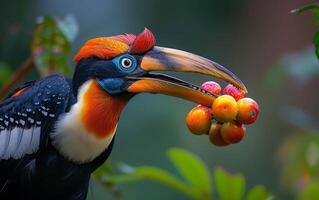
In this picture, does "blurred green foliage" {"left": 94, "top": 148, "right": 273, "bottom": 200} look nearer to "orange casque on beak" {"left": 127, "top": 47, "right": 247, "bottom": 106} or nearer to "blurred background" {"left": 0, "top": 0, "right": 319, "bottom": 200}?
"orange casque on beak" {"left": 127, "top": 47, "right": 247, "bottom": 106}

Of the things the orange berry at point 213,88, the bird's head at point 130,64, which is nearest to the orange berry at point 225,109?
the orange berry at point 213,88

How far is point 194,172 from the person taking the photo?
3.76 metres

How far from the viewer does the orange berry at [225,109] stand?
3250 mm

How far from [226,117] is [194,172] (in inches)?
22.3

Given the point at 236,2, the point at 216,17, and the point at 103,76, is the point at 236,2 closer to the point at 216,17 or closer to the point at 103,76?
the point at 216,17

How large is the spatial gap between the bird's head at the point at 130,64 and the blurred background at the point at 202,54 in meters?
2.99

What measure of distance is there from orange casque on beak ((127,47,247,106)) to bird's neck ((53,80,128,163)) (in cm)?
14

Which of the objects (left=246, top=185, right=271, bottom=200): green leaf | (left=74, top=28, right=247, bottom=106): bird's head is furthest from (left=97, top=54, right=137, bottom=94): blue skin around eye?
(left=246, top=185, right=271, bottom=200): green leaf

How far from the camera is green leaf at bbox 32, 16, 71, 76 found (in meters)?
4.21

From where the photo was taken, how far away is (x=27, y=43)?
29.3ft

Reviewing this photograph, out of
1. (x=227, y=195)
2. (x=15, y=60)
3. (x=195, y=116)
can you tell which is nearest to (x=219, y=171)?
(x=227, y=195)

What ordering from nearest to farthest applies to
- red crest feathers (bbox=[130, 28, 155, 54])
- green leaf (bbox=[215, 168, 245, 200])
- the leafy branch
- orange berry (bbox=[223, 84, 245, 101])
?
1. orange berry (bbox=[223, 84, 245, 101])
2. green leaf (bbox=[215, 168, 245, 200])
3. red crest feathers (bbox=[130, 28, 155, 54])
4. the leafy branch

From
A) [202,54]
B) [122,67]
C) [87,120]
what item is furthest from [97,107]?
[202,54]

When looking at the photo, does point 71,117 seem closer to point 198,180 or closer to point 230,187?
point 198,180
